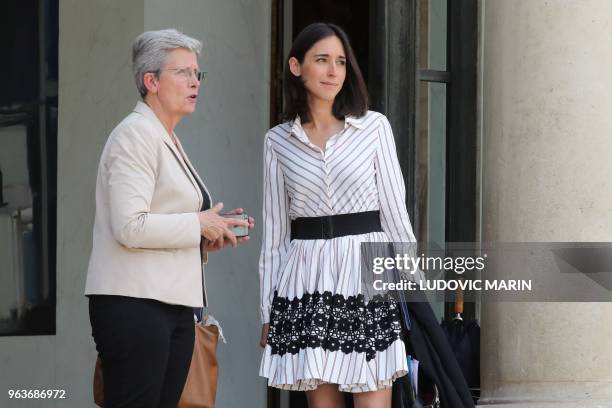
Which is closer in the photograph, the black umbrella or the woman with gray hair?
the woman with gray hair

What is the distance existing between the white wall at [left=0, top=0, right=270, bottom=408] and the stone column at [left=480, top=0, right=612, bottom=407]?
1.92 m

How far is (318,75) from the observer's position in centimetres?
471

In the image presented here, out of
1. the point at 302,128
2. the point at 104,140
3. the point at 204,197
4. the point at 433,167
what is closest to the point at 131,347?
the point at 204,197

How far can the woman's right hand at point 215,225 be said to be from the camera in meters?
3.97

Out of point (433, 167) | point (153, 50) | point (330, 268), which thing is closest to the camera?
point (153, 50)

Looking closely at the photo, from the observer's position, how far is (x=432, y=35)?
684cm

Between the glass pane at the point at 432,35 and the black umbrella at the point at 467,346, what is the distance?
4.54ft

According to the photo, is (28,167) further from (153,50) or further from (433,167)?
(153,50)

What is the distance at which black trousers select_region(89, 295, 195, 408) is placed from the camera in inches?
150

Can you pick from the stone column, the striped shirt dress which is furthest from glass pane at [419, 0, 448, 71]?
the striped shirt dress

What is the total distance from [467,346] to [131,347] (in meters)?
2.73

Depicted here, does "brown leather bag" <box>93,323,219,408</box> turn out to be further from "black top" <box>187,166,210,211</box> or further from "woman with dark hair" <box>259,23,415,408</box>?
"black top" <box>187,166,210,211</box>

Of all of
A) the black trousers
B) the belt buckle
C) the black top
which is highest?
the black top

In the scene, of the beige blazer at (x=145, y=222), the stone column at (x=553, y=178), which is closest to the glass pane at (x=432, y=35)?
the stone column at (x=553, y=178)
